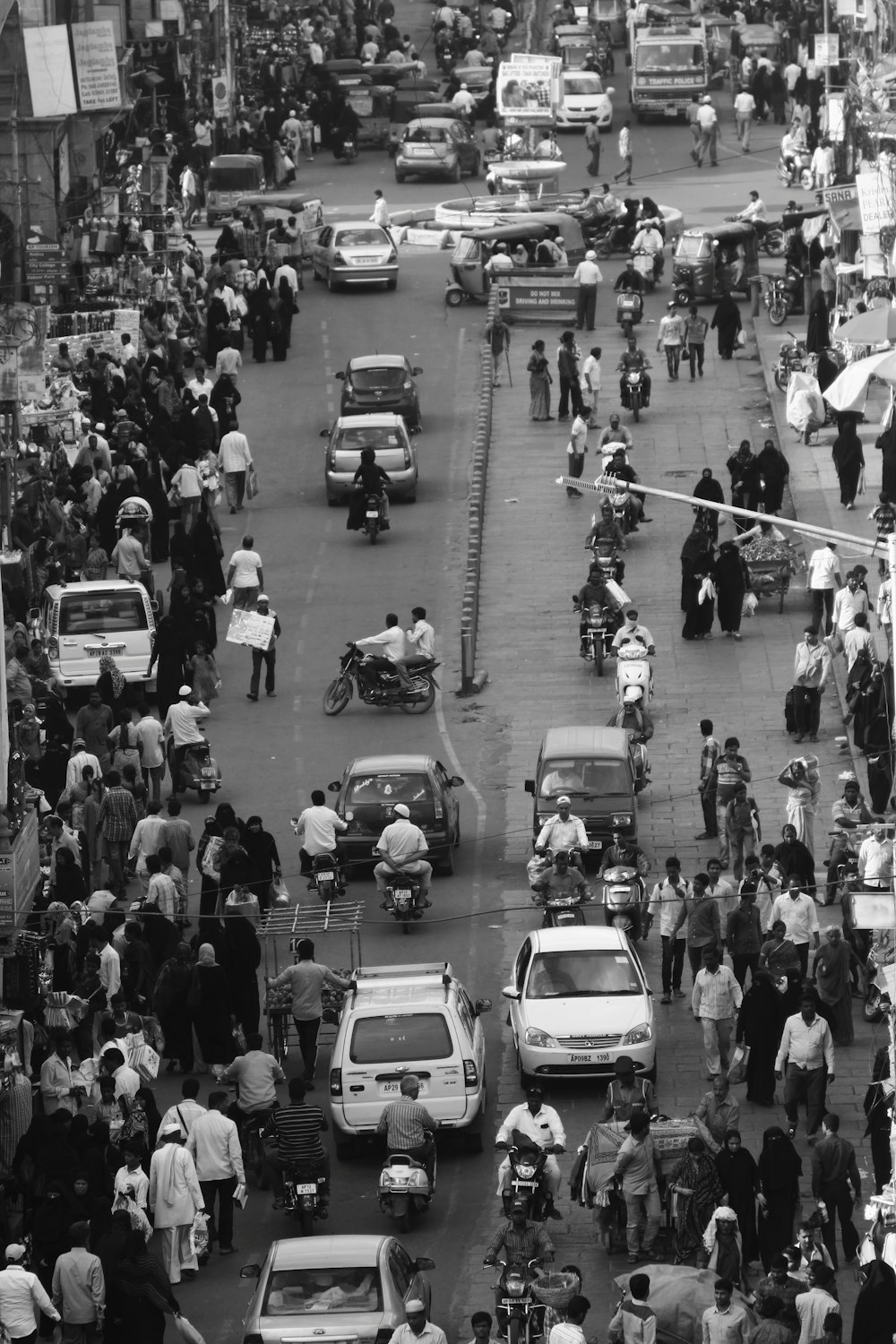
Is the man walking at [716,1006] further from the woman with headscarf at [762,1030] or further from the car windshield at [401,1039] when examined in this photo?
the car windshield at [401,1039]

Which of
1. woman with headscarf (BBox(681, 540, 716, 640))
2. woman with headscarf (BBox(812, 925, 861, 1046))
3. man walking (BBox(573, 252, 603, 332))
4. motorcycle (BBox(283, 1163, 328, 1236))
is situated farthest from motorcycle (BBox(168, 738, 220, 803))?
Result: man walking (BBox(573, 252, 603, 332))


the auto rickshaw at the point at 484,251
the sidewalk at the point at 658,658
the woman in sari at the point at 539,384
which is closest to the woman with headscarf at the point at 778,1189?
the sidewalk at the point at 658,658

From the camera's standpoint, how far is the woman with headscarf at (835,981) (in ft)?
84.1

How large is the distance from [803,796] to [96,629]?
30.8 feet

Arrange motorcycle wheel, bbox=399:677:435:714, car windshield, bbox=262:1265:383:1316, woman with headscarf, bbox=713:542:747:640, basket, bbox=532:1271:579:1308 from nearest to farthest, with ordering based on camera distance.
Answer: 1. car windshield, bbox=262:1265:383:1316
2. basket, bbox=532:1271:579:1308
3. motorcycle wheel, bbox=399:677:435:714
4. woman with headscarf, bbox=713:542:747:640

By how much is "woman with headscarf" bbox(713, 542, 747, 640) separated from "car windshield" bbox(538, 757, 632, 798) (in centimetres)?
633

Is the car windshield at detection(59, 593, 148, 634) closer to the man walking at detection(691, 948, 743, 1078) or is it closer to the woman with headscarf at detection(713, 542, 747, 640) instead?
the woman with headscarf at detection(713, 542, 747, 640)

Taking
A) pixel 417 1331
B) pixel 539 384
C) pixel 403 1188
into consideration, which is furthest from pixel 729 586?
pixel 417 1331

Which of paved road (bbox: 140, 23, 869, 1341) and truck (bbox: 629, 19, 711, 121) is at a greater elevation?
truck (bbox: 629, 19, 711, 121)

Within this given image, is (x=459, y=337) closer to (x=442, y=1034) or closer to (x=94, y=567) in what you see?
(x=94, y=567)

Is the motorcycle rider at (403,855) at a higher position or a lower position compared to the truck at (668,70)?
lower

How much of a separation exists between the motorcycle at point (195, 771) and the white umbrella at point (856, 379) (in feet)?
26.9

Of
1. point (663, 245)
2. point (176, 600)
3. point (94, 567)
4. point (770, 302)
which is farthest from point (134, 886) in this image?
point (663, 245)

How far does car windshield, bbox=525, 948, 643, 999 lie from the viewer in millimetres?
25812
